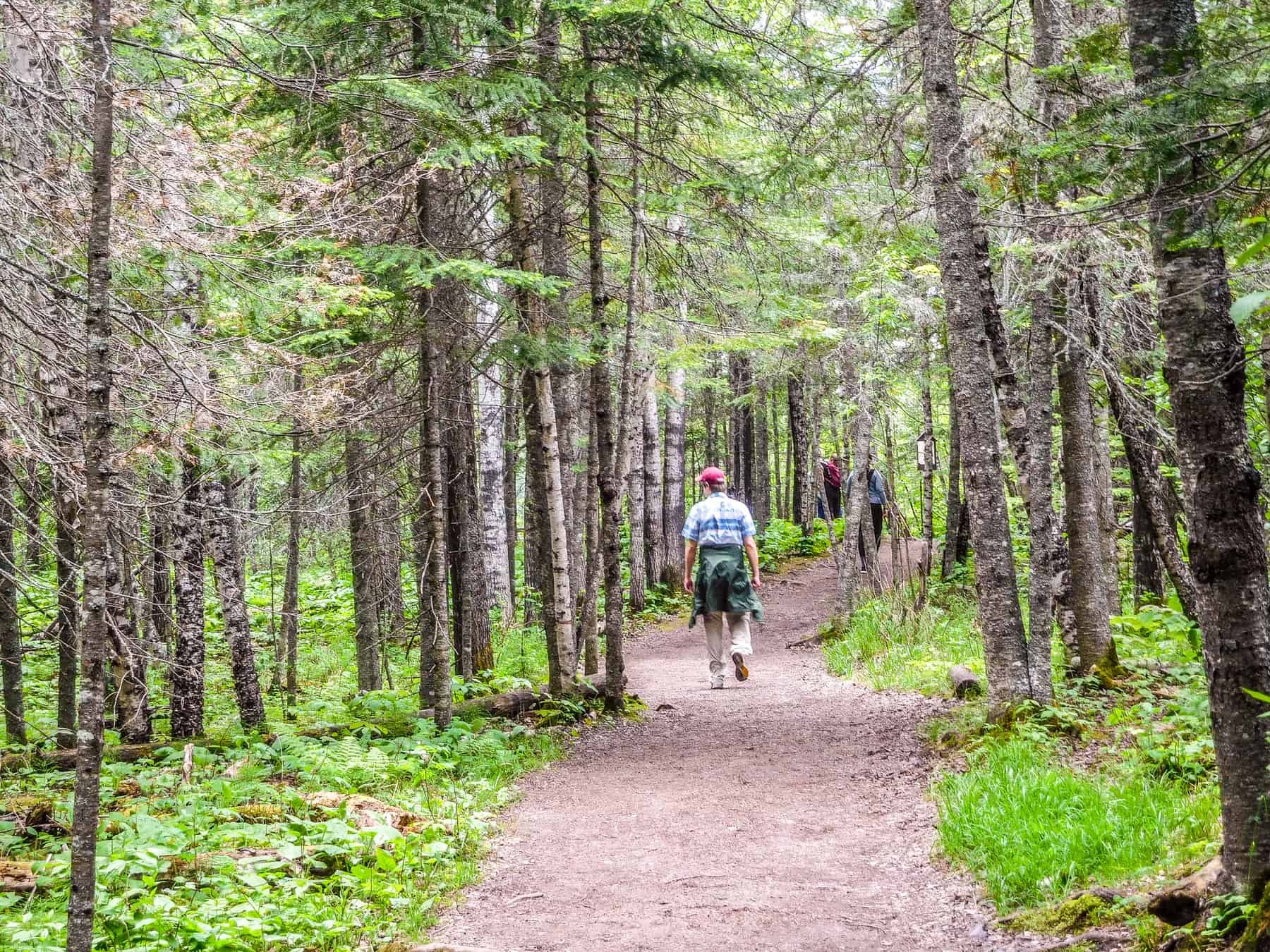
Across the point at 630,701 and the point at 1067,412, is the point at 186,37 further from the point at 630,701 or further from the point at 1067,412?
the point at 1067,412

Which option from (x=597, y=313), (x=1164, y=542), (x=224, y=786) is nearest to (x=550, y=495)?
(x=597, y=313)

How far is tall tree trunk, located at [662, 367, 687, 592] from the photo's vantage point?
66.7ft

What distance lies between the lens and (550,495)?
966 centimetres

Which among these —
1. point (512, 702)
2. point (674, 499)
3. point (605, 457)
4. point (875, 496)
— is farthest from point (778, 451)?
point (512, 702)

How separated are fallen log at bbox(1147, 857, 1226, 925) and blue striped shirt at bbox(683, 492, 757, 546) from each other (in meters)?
7.00

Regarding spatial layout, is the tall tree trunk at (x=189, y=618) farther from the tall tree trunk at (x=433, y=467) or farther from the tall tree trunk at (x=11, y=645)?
the tall tree trunk at (x=433, y=467)

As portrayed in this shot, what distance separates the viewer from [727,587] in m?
10.5

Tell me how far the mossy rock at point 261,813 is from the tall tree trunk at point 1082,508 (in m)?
6.52

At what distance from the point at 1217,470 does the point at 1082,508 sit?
17.0 ft

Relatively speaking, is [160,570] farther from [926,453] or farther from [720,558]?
[926,453]

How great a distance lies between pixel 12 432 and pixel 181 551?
11.5 ft

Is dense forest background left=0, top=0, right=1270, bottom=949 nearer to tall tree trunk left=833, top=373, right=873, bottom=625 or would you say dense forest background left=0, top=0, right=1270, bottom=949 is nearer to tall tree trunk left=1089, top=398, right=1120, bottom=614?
tall tree trunk left=1089, top=398, right=1120, bottom=614

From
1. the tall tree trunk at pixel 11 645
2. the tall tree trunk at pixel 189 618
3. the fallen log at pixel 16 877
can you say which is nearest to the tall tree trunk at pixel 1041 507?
the fallen log at pixel 16 877

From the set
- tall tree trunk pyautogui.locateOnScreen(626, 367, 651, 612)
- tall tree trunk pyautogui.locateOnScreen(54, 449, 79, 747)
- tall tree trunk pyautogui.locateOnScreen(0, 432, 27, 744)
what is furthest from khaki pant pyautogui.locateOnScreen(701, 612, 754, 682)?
tall tree trunk pyautogui.locateOnScreen(0, 432, 27, 744)
